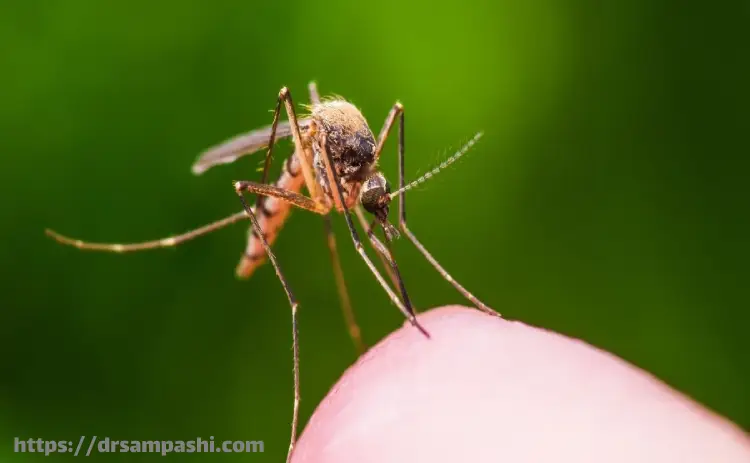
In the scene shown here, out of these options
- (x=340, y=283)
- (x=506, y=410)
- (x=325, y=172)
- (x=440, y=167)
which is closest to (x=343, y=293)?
(x=340, y=283)

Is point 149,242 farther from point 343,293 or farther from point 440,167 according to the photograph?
point 440,167

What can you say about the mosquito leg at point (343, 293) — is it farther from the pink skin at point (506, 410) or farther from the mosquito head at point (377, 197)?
the pink skin at point (506, 410)

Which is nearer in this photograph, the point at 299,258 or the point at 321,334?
the point at 321,334

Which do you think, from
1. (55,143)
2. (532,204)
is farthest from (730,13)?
(55,143)

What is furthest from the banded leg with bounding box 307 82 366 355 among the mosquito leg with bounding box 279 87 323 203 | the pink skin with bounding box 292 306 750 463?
the pink skin with bounding box 292 306 750 463

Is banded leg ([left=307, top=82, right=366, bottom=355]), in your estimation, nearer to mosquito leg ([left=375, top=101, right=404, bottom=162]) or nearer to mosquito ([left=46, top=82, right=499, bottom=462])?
mosquito ([left=46, top=82, right=499, bottom=462])

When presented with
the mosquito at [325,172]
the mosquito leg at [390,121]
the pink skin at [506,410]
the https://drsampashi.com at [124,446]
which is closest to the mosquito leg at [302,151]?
the mosquito at [325,172]

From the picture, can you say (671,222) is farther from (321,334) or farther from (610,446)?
(610,446)
